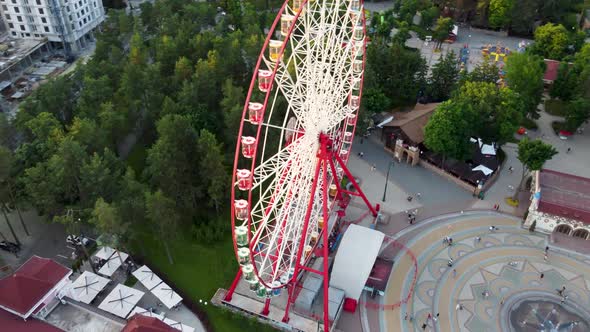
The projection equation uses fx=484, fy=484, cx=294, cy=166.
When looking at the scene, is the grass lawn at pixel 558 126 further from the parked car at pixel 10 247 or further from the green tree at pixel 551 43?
the parked car at pixel 10 247

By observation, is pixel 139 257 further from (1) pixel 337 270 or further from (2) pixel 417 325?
(2) pixel 417 325

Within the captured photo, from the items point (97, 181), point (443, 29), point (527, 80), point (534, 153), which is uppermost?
point (443, 29)

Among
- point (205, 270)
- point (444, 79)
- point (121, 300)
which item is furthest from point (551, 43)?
point (121, 300)

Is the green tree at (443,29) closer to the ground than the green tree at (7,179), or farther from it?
farther from it

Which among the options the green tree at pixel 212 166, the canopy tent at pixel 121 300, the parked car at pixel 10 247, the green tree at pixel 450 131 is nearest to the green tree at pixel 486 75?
the green tree at pixel 450 131

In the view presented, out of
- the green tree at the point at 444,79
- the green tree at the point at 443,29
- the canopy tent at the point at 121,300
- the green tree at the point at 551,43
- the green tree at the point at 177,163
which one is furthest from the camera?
the green tree at the point at 443,29

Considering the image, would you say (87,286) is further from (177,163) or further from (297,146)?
(297,146)

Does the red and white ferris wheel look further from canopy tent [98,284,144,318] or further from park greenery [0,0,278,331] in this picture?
park greenery [0,0,278,331]
